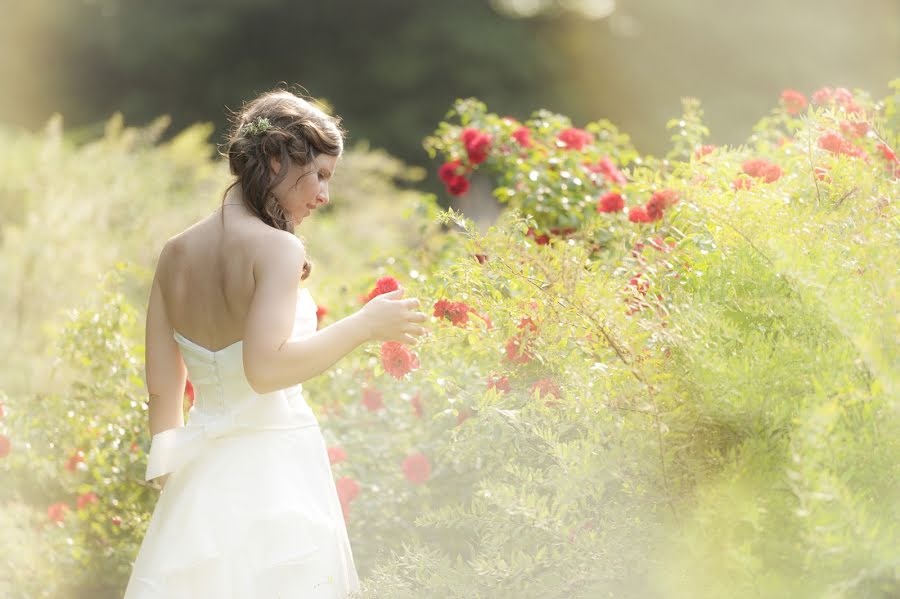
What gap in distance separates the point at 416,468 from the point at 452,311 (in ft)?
3.28

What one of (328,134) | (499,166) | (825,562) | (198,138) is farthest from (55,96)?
(825,562)

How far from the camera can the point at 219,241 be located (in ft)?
7.45

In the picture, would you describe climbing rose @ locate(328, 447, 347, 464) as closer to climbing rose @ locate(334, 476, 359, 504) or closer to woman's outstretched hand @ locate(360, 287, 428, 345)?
climbing rose @ locate(334, 476, 359, 504)

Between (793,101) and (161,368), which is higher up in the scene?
(793,101)

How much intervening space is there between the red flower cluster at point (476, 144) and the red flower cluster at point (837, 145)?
5.81 feet

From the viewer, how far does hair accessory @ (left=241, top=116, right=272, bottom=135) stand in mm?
2301

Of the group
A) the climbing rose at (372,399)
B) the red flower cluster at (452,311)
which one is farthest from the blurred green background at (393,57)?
the red flower cluster at (452,311)

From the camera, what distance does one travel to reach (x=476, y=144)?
13.6 feet

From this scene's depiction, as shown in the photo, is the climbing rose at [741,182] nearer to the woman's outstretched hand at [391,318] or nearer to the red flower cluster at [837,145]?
the red flower cluster at [837,145]

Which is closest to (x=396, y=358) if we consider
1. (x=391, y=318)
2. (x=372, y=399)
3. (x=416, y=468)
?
(x=391, y=318)

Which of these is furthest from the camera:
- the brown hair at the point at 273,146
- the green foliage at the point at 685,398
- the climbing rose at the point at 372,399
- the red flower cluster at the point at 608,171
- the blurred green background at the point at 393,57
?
the blurred green background at the point at 393,57

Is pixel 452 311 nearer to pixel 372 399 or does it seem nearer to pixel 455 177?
pixel 372 399

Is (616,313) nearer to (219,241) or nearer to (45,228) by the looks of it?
(219,241)

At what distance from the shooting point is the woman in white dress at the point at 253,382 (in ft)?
7.12
